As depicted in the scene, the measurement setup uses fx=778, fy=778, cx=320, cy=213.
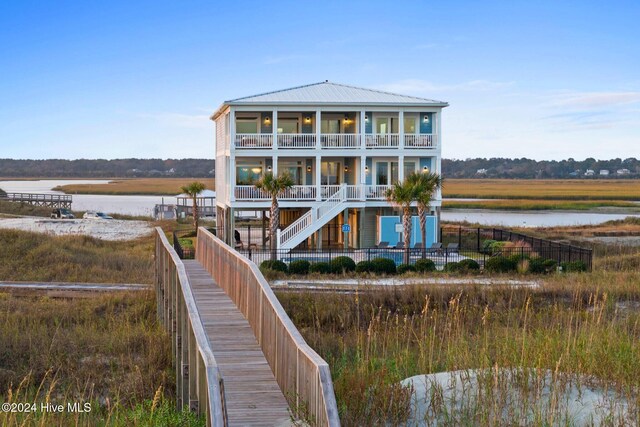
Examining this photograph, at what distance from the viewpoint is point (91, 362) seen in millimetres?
14406

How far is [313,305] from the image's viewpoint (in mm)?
19406

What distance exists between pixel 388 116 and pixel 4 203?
55.9 meters

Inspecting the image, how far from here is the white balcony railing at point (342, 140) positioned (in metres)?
40.2

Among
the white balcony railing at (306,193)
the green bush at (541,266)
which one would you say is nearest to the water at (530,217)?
the white balcony railing at (306,193)

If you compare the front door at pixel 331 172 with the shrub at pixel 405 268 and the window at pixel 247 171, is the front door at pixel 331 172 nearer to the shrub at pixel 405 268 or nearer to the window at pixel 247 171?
the window at pixel 247 171

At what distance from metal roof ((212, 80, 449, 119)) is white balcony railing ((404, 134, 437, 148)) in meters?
1.68

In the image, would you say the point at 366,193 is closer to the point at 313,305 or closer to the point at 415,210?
the point at 415,210

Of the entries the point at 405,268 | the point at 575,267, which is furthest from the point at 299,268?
the point at 575,267

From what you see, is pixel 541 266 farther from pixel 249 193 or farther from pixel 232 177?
pixel 232 177

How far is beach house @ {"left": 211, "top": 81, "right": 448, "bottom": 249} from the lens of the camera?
3928cm

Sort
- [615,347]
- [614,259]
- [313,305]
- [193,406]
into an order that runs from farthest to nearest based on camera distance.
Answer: [614,259] → [313,305] → [615,347] → [193,406]

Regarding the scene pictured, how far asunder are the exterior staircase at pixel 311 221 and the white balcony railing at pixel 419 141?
14.7ft

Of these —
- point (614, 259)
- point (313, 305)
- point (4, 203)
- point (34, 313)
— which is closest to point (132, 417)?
point (313, 305)

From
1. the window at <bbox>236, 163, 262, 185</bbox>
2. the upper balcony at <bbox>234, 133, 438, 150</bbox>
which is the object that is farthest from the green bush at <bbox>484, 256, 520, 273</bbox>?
the window at <bbox>236, 163, 262, 185</bbox>
